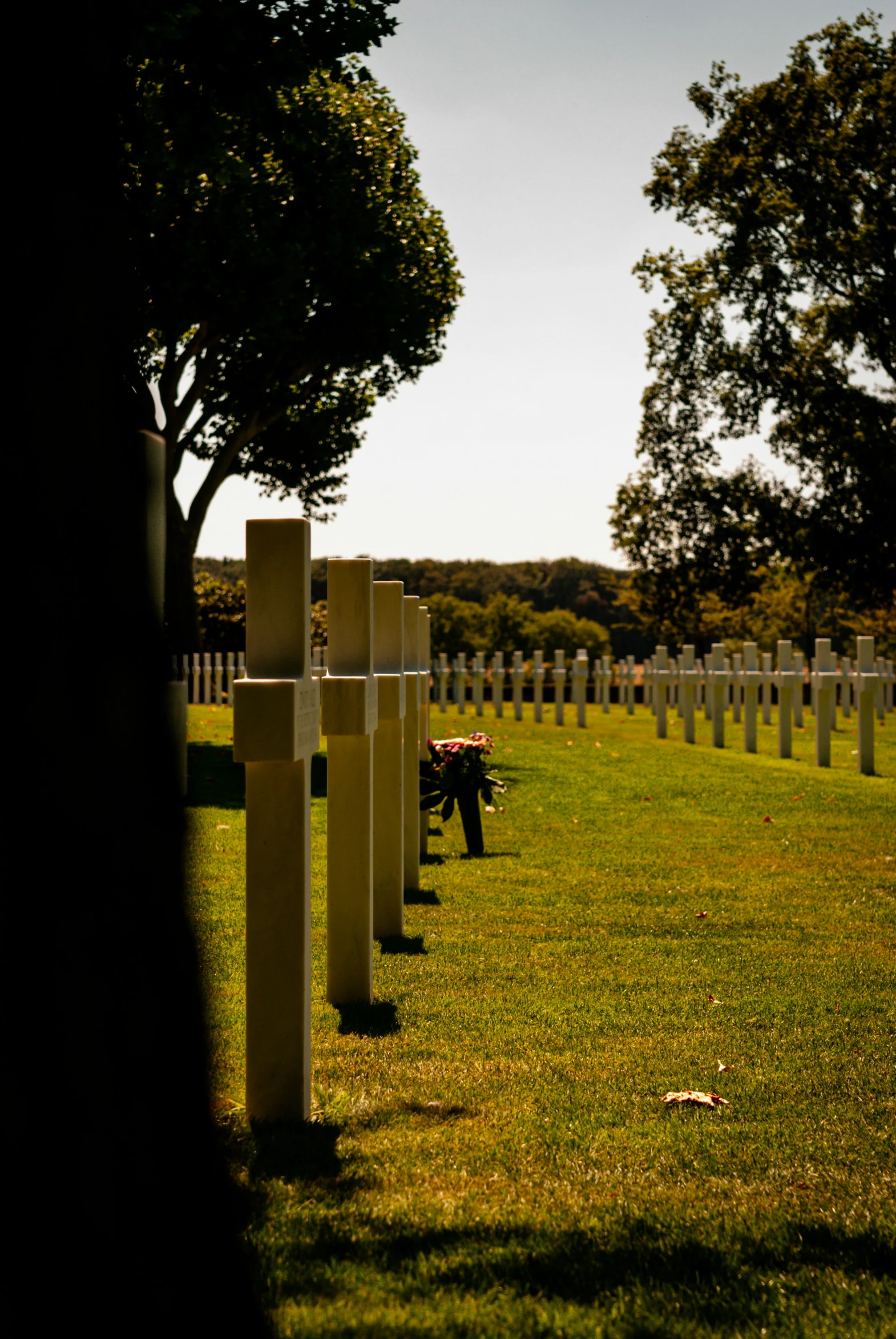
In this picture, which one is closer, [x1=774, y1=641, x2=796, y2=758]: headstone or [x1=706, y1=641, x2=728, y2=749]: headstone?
[x1=774, y1=641, x2=796, y2=758]: headstone

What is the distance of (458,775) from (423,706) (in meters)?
0.69

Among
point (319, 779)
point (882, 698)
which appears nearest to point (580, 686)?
point (882, 698)

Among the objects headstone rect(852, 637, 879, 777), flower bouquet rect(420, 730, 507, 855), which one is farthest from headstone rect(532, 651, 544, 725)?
flower bouquet rect(420, 730, 507, 855)

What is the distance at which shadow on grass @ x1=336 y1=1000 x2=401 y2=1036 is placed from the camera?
14.8ft

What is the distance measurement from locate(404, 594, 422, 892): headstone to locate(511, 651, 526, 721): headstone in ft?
61.0

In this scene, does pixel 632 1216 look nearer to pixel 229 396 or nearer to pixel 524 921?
pixel 524 921

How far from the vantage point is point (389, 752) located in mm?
5695

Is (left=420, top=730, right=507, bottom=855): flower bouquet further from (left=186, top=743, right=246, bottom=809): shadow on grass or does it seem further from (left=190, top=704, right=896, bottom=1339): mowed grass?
(left=186, top=743, right=246, bottom=809): shadow on grass

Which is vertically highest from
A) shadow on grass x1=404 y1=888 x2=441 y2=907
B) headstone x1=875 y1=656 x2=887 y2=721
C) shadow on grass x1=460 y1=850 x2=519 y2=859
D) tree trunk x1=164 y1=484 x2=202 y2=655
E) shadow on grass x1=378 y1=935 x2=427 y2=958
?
tree trunk x1=164 y1=484 x2=202 y2=655

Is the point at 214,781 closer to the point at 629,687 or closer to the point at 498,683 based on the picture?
the point at 498,683

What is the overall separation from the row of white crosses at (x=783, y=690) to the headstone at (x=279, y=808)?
40.7 ft

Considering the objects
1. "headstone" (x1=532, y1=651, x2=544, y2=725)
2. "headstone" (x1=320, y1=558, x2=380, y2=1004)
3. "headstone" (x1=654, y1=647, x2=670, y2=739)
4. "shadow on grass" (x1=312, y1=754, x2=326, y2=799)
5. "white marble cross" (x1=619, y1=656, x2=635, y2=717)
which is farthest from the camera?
"white marble cross" (x1=619, y1=656, x2=635, y2=717)

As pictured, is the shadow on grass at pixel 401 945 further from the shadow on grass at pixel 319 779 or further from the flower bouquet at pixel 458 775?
the shadow on grass at pixel 319 779

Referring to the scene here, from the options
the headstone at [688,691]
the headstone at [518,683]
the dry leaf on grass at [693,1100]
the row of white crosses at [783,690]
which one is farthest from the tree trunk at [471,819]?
the headstone at [518,683]
